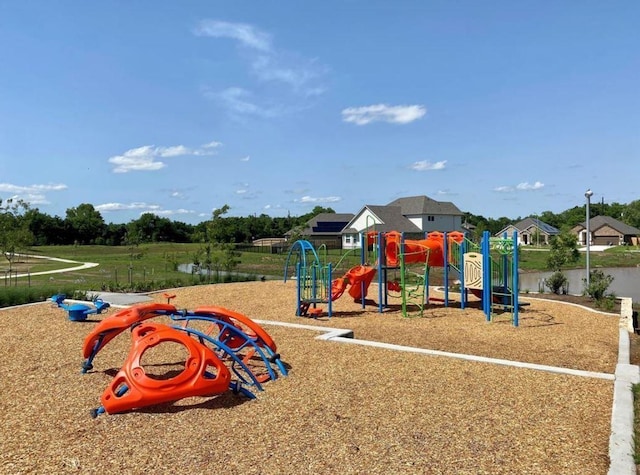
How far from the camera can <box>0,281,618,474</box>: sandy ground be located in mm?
4227

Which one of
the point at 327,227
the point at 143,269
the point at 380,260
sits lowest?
the point at 143,269

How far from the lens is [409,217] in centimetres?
5497

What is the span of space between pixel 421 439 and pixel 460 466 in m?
0.56

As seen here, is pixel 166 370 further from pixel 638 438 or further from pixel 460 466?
pixel 638 438

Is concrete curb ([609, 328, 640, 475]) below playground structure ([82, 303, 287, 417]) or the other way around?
below

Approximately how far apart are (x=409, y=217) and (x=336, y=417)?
50865mm

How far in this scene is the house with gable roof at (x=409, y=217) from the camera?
52.9 m

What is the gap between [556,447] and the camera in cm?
452

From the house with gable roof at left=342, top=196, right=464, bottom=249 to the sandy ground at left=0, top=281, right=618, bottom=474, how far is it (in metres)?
44.0

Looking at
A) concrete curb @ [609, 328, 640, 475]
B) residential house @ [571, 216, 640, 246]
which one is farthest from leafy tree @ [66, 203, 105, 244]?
concrete curb @ [609, 328, 640, 475]

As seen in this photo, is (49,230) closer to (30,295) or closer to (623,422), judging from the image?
(30,295)

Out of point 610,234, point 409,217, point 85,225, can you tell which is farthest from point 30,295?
point 610,234

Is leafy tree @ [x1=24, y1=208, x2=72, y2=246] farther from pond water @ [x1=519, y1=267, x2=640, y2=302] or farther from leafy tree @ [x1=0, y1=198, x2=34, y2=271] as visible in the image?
pond water @ [x1=519, y1=267, x2=640, y2=302]

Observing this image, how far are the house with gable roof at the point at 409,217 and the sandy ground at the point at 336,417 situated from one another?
4405 cm
